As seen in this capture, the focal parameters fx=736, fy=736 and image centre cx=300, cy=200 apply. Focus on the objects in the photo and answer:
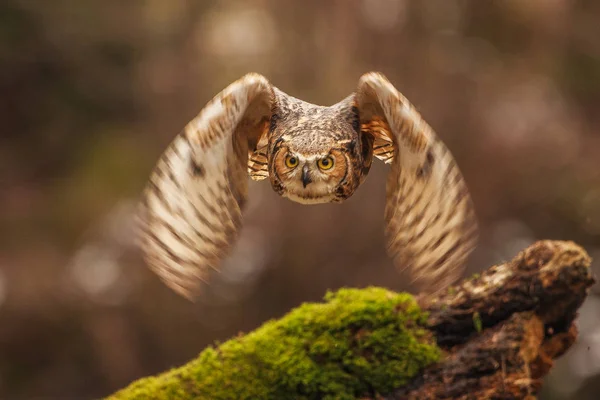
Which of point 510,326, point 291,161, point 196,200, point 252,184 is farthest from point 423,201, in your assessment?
point 252,184

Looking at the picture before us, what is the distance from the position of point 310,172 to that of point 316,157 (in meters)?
0.06

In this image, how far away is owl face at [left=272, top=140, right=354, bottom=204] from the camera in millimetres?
2801

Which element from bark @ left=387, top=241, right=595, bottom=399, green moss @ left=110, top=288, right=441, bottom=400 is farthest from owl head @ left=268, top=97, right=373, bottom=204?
bark @ left=387, top=241, right=595, bottom=399

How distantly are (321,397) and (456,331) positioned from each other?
65 cm

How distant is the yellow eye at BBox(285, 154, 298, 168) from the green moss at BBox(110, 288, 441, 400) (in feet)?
2.66

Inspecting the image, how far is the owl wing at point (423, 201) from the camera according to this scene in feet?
8.60

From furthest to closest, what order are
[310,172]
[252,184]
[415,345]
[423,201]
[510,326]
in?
[252,184] → [415,345] → [510,326] → [310,172] → [423,201]

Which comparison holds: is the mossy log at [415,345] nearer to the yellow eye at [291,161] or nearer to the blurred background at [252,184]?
the yellow eye at [291,161]

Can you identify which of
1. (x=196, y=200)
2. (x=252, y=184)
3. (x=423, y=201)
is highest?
(x=252, y=184)

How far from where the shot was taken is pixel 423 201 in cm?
270

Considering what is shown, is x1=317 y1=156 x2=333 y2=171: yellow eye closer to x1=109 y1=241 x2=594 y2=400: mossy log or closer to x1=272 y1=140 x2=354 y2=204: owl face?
x1=272 y1=140 x2=354 y2=204: owl face

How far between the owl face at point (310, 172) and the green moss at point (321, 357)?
0.67 metres

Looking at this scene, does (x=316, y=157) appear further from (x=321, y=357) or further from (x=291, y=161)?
(x=321, y=357)

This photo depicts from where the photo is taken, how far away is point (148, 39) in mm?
6965
